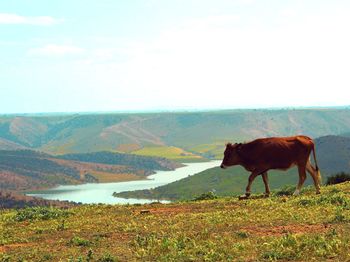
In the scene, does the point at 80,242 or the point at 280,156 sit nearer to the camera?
the point at 80,242

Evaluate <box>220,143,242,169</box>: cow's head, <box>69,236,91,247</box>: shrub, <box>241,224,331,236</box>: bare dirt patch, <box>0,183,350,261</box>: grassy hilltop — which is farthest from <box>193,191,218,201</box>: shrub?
<box>69,236,91,247</box>: shrub

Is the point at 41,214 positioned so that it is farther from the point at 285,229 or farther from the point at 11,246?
the point at 285,229

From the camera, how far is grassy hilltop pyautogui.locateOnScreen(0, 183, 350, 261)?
42.7 ft

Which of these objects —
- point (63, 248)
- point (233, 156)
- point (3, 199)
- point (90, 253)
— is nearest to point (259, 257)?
point (90, 253)

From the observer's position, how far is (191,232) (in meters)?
16.0

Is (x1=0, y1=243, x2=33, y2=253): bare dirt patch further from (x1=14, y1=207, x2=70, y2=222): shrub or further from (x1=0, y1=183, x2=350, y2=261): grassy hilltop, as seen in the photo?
(x1=14, y1=207, x2=70, y2=222): shrub

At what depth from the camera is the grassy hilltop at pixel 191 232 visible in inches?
512

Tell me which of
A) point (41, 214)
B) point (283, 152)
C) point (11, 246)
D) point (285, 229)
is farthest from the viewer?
point (283, 152)

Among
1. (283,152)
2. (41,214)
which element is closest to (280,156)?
(283,152)

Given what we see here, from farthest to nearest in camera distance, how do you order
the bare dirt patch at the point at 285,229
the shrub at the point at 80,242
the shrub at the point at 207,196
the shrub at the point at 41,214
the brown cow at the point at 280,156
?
the shrub at the point at 207,196 < the brown cow at the point at 280,156 < the shrub at the point at 41,214 < the shrub at the point at 80,242 < the bare dirt patch at the point at 285,229

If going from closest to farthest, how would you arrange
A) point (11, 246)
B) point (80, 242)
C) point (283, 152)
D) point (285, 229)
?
point (80, 242) → point (285, 229) → point (11, 246) → point (283, 152)

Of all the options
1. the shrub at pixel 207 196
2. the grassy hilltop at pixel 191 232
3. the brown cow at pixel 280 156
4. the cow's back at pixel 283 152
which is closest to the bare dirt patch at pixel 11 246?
the grassy hilltop at pixel 191 232

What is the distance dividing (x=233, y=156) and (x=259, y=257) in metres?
14.1

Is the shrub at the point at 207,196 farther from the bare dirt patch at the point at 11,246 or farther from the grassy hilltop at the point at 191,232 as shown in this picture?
the bare dirt patch at the point at 11,246
